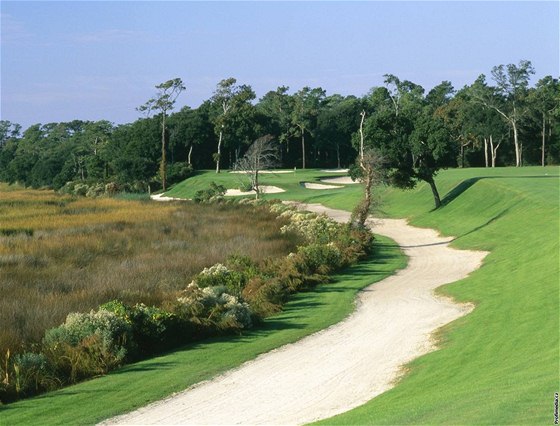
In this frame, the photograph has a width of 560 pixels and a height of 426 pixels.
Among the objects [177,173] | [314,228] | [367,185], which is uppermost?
[177,173]

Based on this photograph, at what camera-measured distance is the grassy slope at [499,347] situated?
943 centimetres

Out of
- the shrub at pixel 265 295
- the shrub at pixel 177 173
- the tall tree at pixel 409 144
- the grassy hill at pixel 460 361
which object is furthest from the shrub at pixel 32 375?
the shrub at pixel 177 173

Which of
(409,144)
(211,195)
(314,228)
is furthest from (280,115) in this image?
(314,228)

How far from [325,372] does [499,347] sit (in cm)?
326

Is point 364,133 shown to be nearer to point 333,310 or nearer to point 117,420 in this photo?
point 333,310

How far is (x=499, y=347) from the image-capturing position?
1495 cm

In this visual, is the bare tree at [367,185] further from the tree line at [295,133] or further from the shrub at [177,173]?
the shrub at [177,173]

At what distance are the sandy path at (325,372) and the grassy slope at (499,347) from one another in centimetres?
68

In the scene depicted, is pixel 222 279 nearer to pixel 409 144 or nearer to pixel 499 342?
pixel 499 342

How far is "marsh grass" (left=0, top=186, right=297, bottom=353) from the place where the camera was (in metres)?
19.4

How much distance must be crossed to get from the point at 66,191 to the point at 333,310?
258 feet

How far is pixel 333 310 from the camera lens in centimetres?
2136

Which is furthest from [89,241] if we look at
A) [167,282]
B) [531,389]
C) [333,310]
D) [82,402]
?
[531,389]

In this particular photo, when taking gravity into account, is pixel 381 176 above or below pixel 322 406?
above
